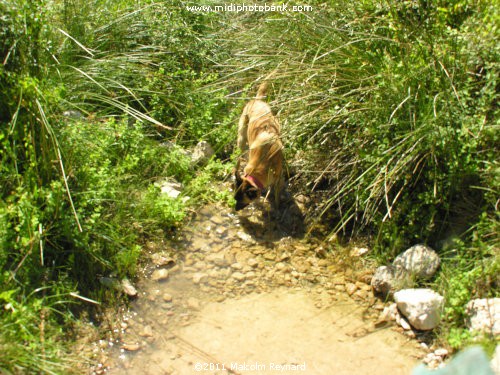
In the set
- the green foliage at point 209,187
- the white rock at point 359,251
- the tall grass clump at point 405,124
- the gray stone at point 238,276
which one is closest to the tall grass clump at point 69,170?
the green foliage at point 209,187

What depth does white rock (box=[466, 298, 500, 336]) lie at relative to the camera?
3.68 metres

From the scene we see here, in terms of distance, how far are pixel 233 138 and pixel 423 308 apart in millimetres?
2726

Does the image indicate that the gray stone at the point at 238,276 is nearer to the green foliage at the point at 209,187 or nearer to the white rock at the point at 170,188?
the green foliage at the point at 209,187

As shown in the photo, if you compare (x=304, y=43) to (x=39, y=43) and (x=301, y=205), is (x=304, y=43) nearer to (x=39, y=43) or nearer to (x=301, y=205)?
(x=301, y=205)

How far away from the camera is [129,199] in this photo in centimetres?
469

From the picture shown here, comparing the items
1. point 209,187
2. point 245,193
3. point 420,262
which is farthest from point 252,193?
point 420,262

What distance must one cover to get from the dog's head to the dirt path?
23 centimetres

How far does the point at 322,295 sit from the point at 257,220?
3.68 ft

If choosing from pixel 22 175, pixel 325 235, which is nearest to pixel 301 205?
pixel 325 235

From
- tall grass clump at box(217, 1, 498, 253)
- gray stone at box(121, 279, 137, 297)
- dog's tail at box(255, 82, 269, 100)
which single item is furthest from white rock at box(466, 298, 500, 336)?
dog's tail at box(255, 82, 269, 100)

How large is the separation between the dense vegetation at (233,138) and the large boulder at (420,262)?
0.39ft

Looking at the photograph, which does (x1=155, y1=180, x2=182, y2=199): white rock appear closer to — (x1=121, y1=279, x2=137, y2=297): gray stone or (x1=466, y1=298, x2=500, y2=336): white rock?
(x1=121, y1=279, x2=137, y2=297): gray stone

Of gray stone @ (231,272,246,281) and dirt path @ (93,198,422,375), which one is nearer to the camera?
dirt path @ (93,198,422,375)

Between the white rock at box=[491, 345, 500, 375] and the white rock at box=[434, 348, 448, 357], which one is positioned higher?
the white rock at box=[491, 345, 500, 375]
